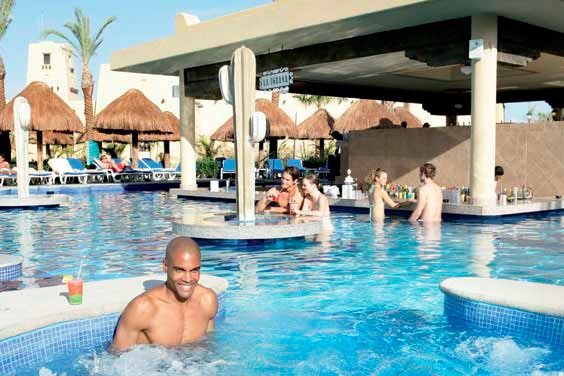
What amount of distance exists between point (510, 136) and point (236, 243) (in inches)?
345

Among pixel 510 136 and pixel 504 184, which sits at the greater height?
pixel 510 136

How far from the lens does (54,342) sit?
4.44 metres

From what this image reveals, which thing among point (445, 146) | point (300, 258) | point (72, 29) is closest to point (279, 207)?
point (300, 258)

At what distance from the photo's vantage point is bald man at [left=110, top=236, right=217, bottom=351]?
3.91m

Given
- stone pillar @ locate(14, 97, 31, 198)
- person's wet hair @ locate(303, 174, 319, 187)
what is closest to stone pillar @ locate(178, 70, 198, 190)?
stone pillar @ locate(14, 97, 31, 198)

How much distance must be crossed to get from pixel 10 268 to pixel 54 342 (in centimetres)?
274

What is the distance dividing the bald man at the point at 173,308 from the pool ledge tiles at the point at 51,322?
1.41 ft

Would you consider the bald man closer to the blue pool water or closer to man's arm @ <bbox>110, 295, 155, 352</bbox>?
man's arm @ <bbox>110, 295, 155, 352</bbox>

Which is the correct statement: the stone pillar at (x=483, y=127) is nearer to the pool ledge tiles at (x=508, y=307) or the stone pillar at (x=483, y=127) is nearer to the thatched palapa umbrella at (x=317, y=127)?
the pool ledge tiles at (x=508, y=307)

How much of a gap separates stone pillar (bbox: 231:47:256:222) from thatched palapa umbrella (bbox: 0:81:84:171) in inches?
659

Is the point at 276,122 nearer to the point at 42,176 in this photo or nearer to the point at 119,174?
the point at 119,174

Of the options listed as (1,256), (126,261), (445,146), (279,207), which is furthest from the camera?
(445,146)

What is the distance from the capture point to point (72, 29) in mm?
37531

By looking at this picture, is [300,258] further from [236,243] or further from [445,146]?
[445,146]
